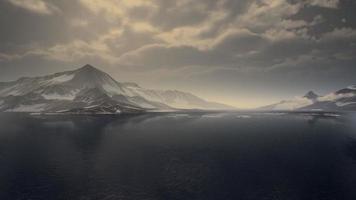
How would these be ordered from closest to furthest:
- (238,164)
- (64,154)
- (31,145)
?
(238,164), (64,154), (31,145)

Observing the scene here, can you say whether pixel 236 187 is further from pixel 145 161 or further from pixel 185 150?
pixel 185 150

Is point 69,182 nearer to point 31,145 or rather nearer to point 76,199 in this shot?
point 76,199

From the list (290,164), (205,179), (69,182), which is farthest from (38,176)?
(290,164)

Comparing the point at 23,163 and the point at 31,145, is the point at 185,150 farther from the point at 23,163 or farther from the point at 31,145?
the point at 31,145

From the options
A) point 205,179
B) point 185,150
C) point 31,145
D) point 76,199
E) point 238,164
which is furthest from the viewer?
point 31,145

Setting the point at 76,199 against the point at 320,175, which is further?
the point at 320,175

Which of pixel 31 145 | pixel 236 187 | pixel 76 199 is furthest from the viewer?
pixel 31 145

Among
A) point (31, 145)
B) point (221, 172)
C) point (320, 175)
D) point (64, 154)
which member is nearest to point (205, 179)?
point (221, 172)

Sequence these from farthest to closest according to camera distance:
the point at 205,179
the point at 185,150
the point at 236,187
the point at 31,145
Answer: the point at 31,145
the point at 185,150
the point at 205,179
the point at 236,187

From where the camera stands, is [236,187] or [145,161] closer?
[236,187]
